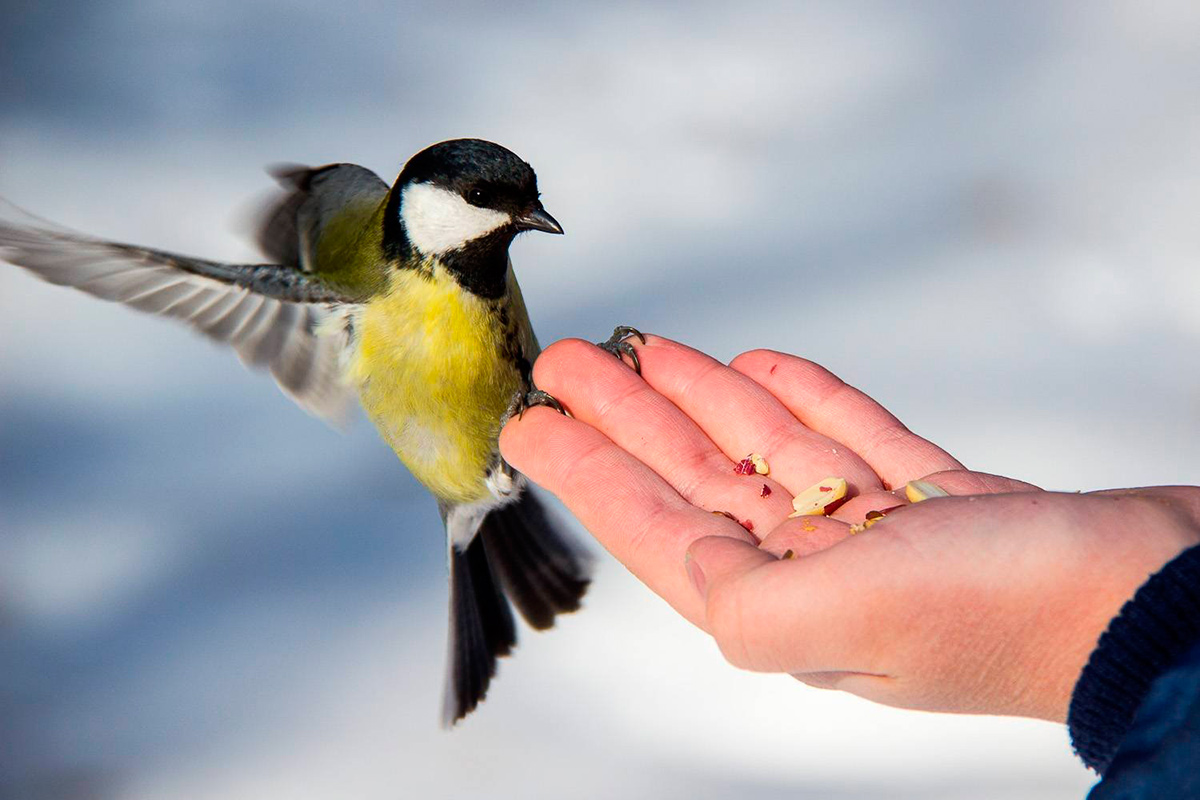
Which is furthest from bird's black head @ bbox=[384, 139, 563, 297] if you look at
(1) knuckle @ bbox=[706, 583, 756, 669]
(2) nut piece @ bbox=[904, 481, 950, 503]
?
(1) knuckle @ bbox=[706, 583, 756, 669]

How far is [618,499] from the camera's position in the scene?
3.71ft

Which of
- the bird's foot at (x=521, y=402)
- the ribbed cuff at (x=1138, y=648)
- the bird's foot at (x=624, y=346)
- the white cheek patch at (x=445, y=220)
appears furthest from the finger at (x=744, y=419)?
the ribbed cuff at (x=1138, y=648)

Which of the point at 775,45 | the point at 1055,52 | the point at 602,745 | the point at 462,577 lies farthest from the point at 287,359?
the point at 1055,52

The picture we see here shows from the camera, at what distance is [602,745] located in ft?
5.73

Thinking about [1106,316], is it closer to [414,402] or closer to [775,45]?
[775,45]

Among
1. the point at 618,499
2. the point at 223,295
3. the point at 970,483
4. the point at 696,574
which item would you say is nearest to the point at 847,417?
the point at 970,483

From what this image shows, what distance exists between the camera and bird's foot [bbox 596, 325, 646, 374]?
1.48 m

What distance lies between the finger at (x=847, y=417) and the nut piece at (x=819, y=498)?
5.1 inches

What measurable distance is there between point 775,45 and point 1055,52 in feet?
2.32

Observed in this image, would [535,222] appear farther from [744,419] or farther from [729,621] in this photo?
[729,621]

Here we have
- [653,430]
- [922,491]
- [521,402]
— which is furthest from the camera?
[521,402]

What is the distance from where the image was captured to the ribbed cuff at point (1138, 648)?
0.83 m

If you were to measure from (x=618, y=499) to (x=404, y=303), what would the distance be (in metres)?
0.40

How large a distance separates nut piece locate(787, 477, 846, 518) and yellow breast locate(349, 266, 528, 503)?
0.43 meters
